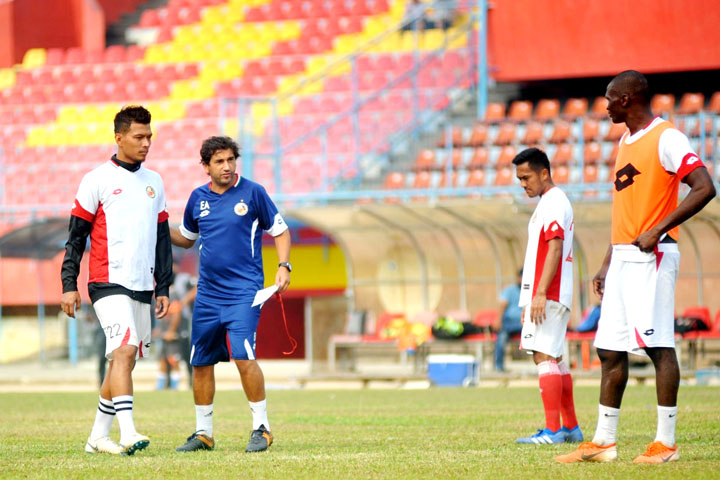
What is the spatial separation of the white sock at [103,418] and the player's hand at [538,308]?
9.27 ft

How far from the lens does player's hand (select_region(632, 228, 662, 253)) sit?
6914 mm

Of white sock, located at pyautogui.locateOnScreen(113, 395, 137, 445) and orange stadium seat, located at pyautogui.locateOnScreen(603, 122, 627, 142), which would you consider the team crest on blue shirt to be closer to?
white sock, located at pyautogui.locateOnScreen(113, 395, 137, 445)

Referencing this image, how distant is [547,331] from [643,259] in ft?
5.75

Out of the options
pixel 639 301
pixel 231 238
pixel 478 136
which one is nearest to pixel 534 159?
pixel 639 301

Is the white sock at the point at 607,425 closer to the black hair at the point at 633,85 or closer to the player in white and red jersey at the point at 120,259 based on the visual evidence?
the black hair at the point at 633,85

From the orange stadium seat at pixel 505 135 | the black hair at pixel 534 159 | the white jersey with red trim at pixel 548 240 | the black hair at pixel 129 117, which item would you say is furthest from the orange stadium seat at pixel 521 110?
the black hair at pixel 129 117

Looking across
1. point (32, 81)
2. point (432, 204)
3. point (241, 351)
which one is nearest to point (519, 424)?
point (241, 351)

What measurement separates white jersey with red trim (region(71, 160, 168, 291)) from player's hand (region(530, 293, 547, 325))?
2536mm

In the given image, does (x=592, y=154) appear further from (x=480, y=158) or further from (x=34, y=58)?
(x=34, y=58)

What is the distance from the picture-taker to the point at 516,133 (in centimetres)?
2520

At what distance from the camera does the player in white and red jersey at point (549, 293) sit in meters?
8.64

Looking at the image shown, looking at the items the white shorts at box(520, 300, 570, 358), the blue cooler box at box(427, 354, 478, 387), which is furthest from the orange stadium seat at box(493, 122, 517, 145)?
the white shorts at box(520, 300, 570, 358)

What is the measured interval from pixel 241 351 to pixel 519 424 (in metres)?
3.06

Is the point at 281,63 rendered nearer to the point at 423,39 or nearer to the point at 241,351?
the point at 423,39
